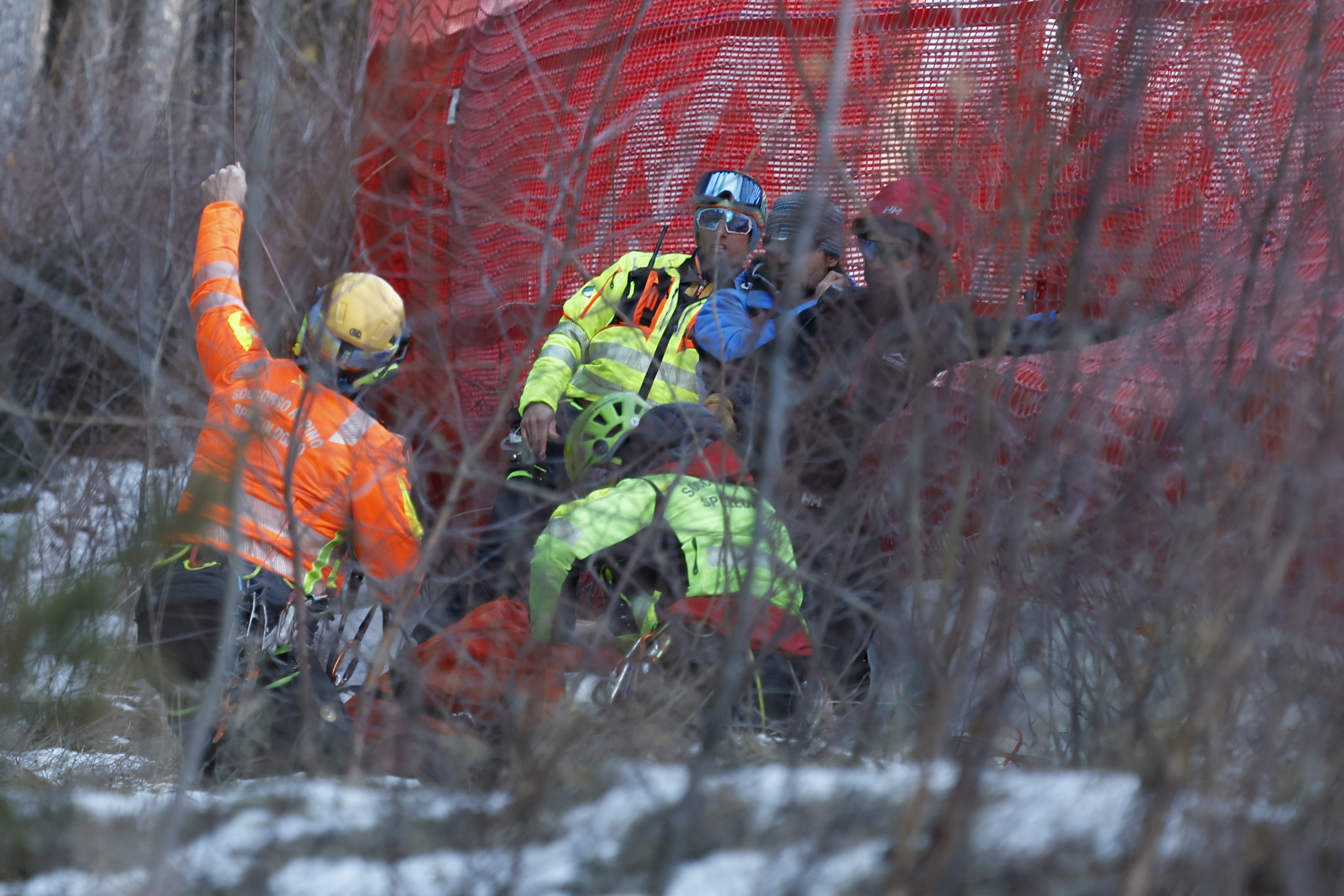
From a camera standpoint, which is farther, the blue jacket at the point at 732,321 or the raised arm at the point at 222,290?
the raised arm at the point at 222,290

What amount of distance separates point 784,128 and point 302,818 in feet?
10.4

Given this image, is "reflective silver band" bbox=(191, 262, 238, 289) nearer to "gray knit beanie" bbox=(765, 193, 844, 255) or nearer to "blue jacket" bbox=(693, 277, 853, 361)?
"blue jacket" bbox=(693, 277, 853, 361)

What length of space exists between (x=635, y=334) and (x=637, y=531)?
4.77 ft

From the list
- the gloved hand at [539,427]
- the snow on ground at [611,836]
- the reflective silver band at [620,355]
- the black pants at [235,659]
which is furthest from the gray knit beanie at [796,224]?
the snow on ground at [611,836]

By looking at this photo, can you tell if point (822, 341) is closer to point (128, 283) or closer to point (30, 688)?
point (30, 688)

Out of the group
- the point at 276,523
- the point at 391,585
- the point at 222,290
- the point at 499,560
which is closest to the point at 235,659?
the point at 276,523

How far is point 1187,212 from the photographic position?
3381 millimetres

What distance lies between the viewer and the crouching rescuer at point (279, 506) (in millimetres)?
2916

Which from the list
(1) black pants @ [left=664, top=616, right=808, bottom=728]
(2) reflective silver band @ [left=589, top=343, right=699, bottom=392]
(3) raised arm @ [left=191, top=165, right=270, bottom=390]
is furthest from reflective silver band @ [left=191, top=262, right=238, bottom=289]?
(1) black pants @ [left=664, top=616, right=808, bottom=728]

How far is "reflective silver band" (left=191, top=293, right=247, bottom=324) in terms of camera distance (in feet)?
11.5

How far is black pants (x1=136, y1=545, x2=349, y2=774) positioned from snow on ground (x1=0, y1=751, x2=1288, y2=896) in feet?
1.46

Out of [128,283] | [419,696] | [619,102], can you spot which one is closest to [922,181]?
[419,696]

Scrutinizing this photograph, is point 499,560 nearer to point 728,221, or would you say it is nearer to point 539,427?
point 539,427

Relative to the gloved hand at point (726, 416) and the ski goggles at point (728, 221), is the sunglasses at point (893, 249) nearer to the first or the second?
the gloved hand at point (726, 416)
